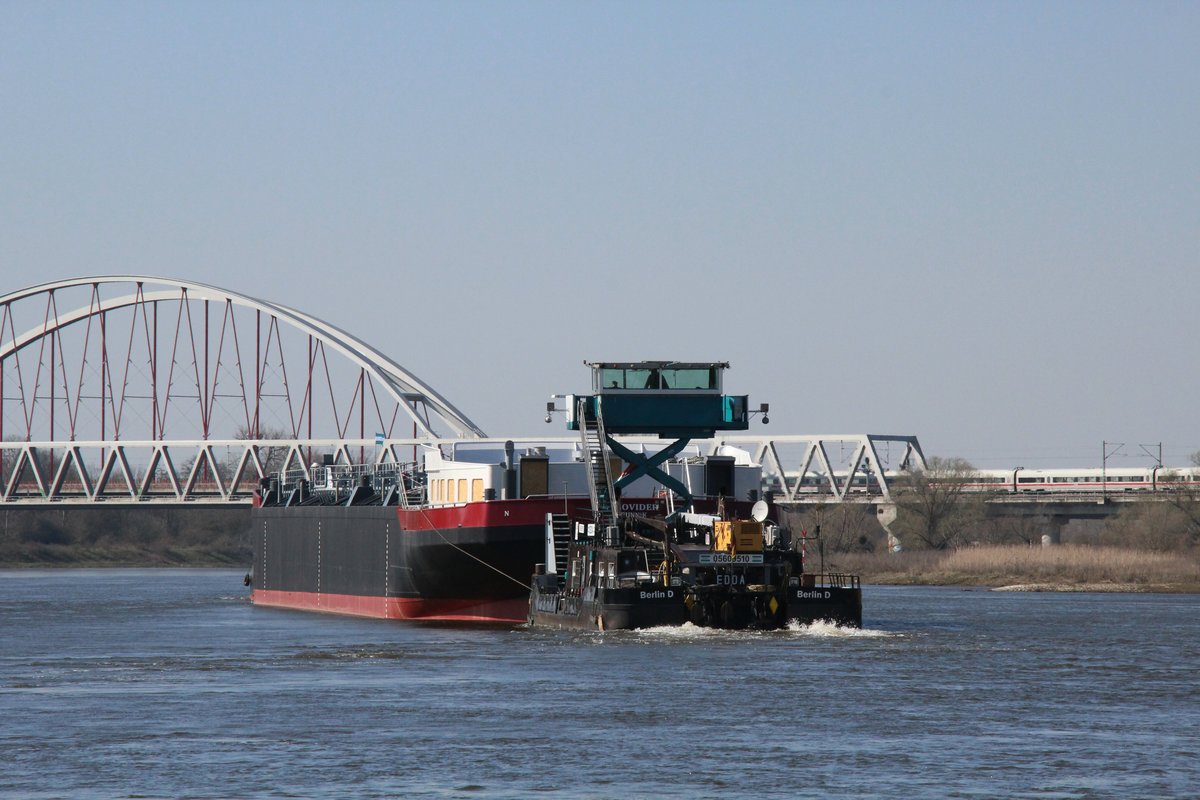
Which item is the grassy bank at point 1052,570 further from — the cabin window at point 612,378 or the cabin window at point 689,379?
the cabin window at point 612,378

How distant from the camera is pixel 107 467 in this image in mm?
136125

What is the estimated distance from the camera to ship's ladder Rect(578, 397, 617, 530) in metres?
53.6

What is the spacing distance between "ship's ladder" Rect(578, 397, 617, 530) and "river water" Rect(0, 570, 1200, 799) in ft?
13.1

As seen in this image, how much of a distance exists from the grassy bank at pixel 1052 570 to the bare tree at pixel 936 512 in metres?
13.5

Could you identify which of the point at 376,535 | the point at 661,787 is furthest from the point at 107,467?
the point at 661,787

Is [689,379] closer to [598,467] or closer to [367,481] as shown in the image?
[598,467]

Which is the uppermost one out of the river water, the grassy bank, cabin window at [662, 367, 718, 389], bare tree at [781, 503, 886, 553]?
cabin window at [662, 367, 718, 389]

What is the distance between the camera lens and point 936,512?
12138cm

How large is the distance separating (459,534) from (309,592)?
68.6 feet

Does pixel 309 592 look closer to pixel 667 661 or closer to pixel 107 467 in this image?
pixel 667 661

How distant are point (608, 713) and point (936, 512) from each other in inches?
3540

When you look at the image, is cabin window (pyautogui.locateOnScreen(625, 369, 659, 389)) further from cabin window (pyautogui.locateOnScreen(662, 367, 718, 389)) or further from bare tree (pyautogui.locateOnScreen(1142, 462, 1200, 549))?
bare tree (pyautogui.locateOnScreen(1142, 462, 1200, 549))

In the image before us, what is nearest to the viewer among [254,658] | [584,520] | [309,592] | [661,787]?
[661,787]

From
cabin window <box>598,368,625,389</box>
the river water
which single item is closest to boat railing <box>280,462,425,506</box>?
cabin window <box>598,368,625,389</box>
